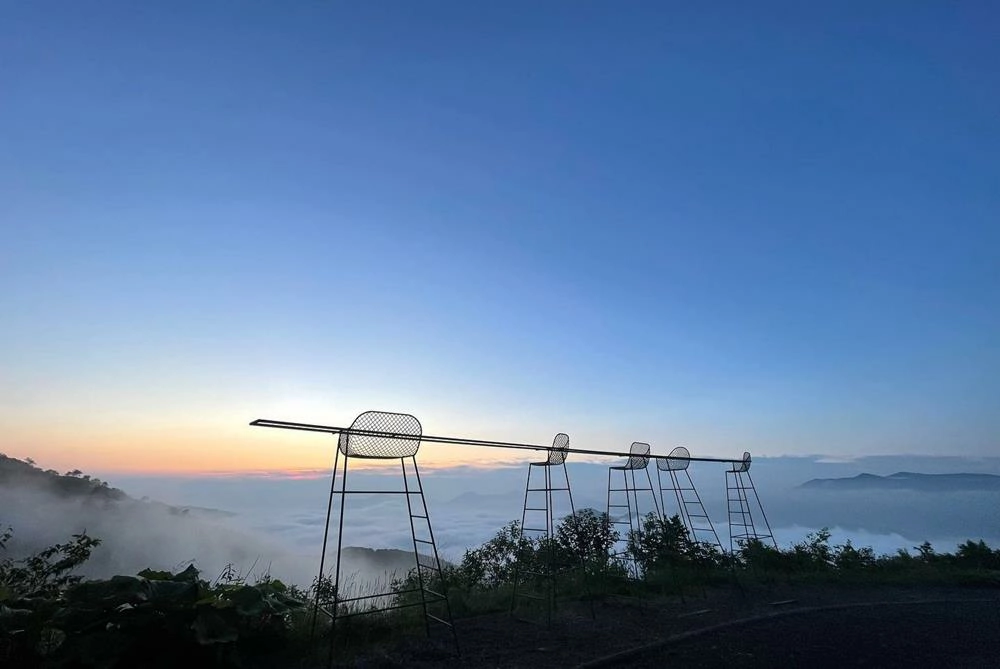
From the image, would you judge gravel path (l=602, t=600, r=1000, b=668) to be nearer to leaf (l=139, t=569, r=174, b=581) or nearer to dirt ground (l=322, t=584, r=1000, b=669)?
dirt ground (l=322, t=584, r=1000, b=669)

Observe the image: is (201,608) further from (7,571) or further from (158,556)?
(158,556)

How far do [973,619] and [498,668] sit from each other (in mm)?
8686

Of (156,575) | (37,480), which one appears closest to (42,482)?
(37,480)

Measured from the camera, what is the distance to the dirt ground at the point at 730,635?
664 cm

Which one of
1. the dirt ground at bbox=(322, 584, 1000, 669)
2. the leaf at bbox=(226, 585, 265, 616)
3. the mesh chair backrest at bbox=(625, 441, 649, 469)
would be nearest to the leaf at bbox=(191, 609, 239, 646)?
the leaf at bbox=(226, 585, 265, 616)

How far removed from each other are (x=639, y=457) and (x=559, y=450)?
96.6 inches

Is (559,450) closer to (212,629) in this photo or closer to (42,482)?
(212,629)

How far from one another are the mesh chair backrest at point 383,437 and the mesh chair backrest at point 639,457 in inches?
205

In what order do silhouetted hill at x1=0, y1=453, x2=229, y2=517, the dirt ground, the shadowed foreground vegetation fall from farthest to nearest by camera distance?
1. silhouetted hill at x1=0, y1=453, x2=229, y2=517
2. the dirt ground
3. the shadowed foreground vegetation

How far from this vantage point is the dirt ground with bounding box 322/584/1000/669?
6.64 metres

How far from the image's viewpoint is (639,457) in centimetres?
1077

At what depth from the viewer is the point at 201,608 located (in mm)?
5355

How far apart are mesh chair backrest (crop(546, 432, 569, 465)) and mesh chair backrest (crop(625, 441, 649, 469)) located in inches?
75.1

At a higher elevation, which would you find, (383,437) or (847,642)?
(383,437)
